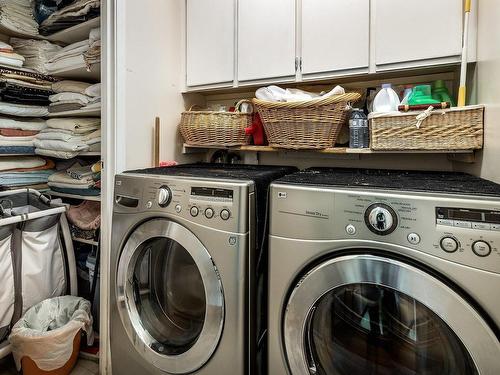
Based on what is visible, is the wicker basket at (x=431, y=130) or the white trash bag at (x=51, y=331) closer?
the wicker basket at (x=431, y=130)

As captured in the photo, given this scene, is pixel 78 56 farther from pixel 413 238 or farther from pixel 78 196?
pixel 413 238

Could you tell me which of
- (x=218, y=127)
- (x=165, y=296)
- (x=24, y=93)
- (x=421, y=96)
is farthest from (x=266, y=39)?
(x=24, y=93)

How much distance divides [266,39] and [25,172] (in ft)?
5.56

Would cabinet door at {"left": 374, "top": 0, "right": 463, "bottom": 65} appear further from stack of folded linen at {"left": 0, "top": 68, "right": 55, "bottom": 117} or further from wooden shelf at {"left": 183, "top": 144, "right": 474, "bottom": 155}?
stack of folded linen at {"left": 0, "top": 68, "right": 55, "bottom": 117}

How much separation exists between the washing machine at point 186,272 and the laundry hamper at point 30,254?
624 millimetres

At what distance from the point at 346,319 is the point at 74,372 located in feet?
5.03

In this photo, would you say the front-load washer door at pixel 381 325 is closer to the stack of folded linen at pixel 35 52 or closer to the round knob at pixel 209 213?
the round knob at pixel 209 213

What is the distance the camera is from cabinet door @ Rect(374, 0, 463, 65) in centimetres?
120

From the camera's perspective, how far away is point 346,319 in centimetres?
87

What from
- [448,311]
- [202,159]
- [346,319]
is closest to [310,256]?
[346,319]

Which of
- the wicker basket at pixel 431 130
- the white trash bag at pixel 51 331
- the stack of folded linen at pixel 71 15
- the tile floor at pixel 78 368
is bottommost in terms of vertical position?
the tile floor at pixel 78 368

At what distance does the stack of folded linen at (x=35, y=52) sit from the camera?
6.03 feet

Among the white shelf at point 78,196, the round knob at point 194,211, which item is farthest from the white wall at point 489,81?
the white shelf at point 78,196

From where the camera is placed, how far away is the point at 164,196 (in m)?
1.09
